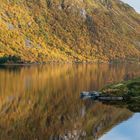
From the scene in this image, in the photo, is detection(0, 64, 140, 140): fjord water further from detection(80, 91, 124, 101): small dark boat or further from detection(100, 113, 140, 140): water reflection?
detection(80, 91, 124, 101): small dark boat

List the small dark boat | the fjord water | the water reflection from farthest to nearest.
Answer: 1. the small dark boat
2. the fjord water
3. the water reflection

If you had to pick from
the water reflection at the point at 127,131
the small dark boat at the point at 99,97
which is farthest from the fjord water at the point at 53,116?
the small dark boat at the point at 99,97

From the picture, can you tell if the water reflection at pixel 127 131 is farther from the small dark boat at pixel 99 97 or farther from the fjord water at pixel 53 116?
the small dark boat at pixel 99 97

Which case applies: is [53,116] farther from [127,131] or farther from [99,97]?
[99,97]

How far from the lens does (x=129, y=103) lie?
98.4 m

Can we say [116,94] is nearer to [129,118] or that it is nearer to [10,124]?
[129,118]

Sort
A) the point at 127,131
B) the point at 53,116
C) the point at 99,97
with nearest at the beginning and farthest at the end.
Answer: the point at 127,131, the point at 53,116, the point at 99,97

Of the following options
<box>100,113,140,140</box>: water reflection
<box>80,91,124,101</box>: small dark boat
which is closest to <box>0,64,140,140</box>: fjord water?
<box>100,113,140,140</box>: water reflection

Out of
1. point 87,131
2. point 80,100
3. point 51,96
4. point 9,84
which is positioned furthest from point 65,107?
point 9,84

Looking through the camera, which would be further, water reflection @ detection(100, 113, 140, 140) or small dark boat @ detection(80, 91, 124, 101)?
small dark boat @ detection(80, 91, 124, 101)

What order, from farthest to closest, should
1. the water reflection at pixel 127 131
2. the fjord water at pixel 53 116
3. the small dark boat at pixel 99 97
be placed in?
the small dark boat at pixel 99 97, the fjord water at pixel 53 116, the water reflection at pixel 127 131

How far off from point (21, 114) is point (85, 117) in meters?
13.8

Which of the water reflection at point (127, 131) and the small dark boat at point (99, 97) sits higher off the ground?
the small dark boat at point (99, 97)

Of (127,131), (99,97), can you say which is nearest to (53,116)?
(127,131)
